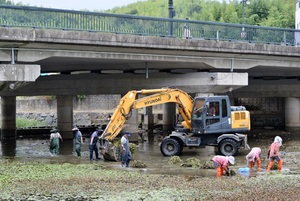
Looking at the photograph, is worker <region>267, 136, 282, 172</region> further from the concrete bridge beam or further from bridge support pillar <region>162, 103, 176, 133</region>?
bridge support pillar <region>162, 103, 176, 133</region>

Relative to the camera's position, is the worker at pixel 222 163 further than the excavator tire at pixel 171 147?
No

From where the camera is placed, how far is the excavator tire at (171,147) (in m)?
27.2

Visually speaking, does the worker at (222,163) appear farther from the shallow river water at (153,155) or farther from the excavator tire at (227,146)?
the excavator tire at (227,146)

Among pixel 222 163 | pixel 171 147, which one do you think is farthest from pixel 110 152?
pixel 222 163

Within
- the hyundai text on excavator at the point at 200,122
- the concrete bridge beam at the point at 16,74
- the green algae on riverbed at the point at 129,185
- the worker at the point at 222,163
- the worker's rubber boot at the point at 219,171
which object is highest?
the concrete bridge beam at the point at 16,74

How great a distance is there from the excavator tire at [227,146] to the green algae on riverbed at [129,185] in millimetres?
6645

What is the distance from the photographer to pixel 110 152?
25.0 m

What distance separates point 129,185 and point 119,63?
16017 millimetres

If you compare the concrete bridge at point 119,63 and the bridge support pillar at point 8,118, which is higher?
the concrete bridge at point 119,63

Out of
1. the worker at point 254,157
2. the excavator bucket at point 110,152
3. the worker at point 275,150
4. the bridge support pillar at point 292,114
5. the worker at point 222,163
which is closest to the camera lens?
the worker at point 222,163

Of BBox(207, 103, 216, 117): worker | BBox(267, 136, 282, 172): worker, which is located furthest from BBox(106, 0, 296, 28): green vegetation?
BBox(267, 136, 282, 172): worker

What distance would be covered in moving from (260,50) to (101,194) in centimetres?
1920

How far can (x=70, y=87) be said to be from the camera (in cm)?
3734

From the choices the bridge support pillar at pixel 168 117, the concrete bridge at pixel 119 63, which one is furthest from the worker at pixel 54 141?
the bridge support pillar at pixel 168 117
